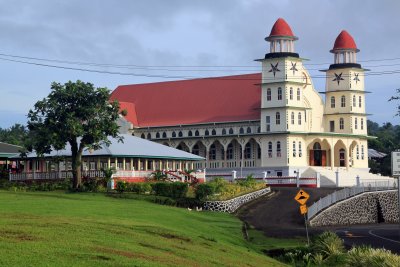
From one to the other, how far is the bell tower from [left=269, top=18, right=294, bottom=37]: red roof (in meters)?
7.88

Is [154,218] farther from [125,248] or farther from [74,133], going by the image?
[74,133]

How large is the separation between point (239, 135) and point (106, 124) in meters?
28.7

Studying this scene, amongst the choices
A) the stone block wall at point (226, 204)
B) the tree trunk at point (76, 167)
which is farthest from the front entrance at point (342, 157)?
the tree trunk at point (76, 167)

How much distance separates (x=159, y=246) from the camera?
70.3 ft

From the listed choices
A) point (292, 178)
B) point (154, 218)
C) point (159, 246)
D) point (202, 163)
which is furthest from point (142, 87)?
point (159, 246)

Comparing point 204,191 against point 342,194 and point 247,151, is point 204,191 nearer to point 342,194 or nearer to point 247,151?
point 342,194

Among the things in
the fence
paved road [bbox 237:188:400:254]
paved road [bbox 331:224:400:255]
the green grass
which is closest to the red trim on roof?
the fence

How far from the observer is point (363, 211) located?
59.3 m

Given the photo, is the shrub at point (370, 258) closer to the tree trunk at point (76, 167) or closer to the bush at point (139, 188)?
the bush at point (139, 188)

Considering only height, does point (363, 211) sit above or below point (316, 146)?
below

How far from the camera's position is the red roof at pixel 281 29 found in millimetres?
77750

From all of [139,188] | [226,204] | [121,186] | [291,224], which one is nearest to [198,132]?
[139,188]

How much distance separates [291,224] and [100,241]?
25595 millimetres

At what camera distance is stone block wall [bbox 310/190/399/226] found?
51.1m
